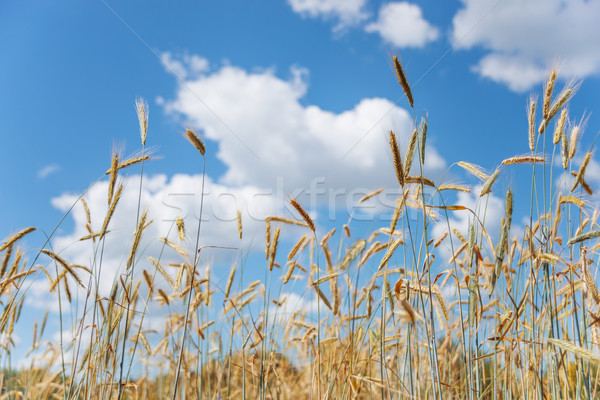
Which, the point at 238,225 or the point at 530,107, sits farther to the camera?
the point at 238,225

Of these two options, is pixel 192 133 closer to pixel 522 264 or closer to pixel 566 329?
pixel 522 264

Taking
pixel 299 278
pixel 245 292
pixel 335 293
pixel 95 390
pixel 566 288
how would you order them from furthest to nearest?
pixel 299 278 < pixel 245 292 < pixel 335 293 < pixel 566 288 < pixel 95 390

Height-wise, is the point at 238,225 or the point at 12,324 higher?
the point at 238,225

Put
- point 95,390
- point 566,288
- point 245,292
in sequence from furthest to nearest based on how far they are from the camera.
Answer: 1. point 245,292
2. point 566,288
3. point 95,390

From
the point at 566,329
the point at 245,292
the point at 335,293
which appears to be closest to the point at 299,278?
the point at 245,292

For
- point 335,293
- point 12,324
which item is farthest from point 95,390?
point 335,293

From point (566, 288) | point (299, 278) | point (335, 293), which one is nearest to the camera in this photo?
point (566, 288)

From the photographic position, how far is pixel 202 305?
379 cm

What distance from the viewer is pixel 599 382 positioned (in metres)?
2.69

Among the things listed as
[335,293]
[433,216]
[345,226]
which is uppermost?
[345,226]

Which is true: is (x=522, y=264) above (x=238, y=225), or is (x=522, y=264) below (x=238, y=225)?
below

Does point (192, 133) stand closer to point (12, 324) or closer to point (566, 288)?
point (12, 324)

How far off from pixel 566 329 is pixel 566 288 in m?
0.47

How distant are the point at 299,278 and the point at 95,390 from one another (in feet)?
6.24
